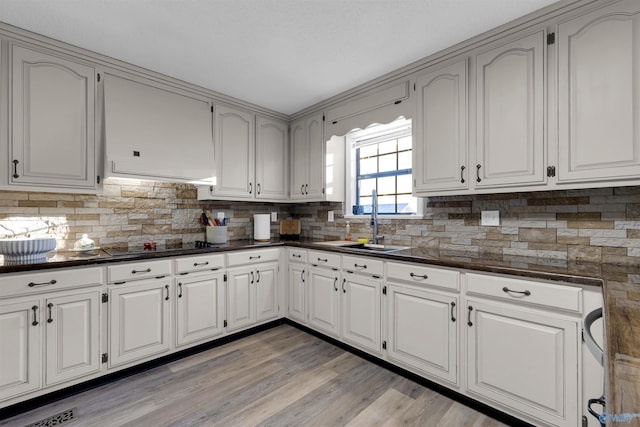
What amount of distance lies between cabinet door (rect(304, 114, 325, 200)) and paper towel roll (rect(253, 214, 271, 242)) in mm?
557

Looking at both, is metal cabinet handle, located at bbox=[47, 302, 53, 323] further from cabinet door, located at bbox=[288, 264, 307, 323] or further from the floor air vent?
cabinet door, located at bbox=[288, 264, 307, 323]

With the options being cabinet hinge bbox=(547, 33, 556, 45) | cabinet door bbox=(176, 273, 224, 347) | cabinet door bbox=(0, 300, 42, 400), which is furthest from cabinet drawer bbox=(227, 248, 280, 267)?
cabinet hinge bbox=(547, 33, 556, 45)

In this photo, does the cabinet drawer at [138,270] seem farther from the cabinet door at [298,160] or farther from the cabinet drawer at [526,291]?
the cabinet drawer at [526,291]

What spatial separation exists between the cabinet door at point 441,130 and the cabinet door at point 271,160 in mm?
1715

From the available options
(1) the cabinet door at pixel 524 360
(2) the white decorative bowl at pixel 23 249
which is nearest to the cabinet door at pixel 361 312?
(1) the cabinet door at pixel 524 360

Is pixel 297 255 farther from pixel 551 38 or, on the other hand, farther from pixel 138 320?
pixel 551 38

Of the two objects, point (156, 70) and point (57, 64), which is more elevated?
point (156, 70)

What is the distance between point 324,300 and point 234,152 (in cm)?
178

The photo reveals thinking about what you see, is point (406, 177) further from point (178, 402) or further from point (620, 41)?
point (178, 402)

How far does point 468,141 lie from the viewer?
2.19 m

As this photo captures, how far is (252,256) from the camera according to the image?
9.79 ft

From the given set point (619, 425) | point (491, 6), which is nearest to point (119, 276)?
point (619, 425)

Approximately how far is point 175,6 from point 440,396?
2.95 metres

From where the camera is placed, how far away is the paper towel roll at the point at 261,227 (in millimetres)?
3396
